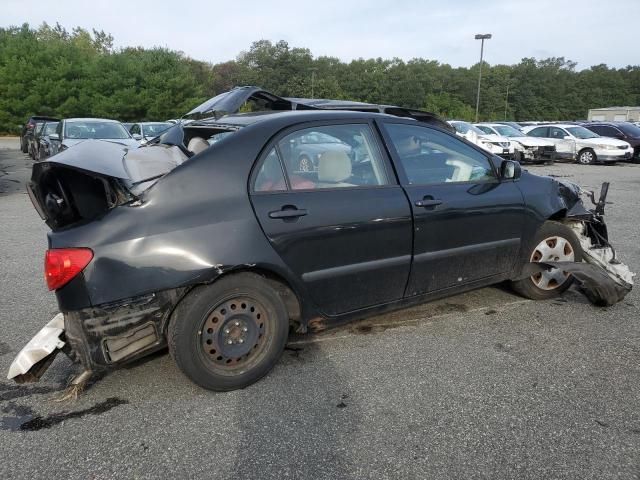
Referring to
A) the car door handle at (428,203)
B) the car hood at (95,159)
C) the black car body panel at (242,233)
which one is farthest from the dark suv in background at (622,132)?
the car hood at (95,159)

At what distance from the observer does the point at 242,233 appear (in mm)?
2852

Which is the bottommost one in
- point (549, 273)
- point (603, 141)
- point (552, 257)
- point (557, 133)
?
point (603, 141)

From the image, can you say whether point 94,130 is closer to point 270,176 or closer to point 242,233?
point 270,176

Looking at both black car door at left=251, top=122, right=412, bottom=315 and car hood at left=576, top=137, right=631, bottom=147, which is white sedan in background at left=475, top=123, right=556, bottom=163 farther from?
black car door at left=251, top=122, right=412, bottom=315

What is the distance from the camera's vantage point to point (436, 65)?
76.8m

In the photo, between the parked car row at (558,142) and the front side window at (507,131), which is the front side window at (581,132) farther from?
the front side window at (507,131)

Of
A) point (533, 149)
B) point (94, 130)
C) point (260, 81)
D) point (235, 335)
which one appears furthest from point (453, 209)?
point (260, 81)

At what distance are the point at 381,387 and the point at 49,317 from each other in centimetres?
280

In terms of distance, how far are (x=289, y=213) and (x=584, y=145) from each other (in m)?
19.7

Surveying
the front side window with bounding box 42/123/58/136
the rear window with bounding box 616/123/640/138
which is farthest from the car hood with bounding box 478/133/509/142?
the front side window with bounding box 42/123/58/136

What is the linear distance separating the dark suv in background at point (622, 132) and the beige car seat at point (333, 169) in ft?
69.3

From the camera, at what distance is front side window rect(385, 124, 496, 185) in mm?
3553

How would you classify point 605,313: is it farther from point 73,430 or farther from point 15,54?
point 15,54

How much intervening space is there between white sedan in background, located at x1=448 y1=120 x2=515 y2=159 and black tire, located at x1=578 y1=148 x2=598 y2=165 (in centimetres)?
294
